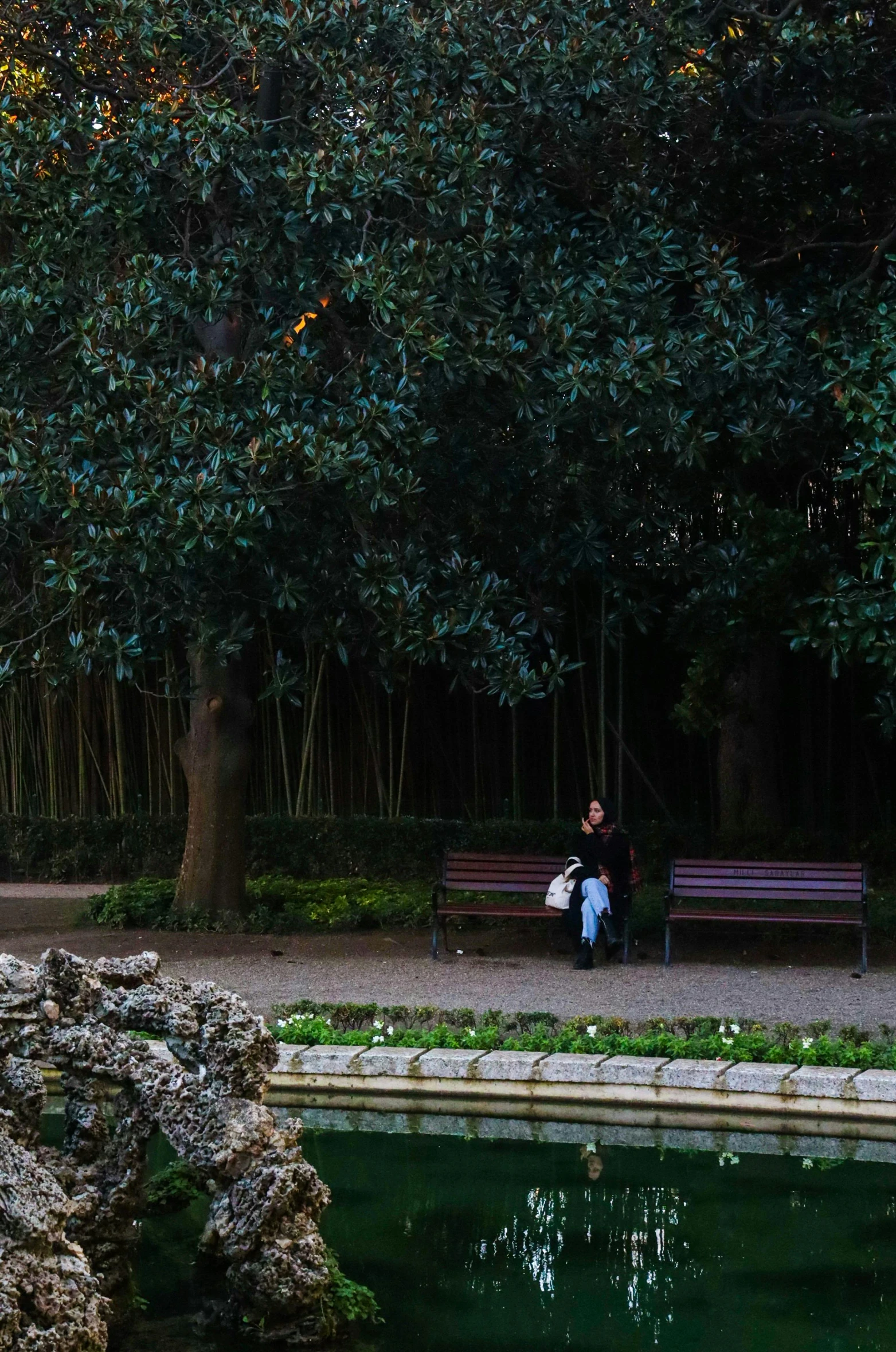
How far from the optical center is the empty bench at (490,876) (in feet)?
35.0

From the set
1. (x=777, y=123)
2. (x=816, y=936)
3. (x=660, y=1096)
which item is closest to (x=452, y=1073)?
(x=660, y=1096)

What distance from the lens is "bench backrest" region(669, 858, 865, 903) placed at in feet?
32.2

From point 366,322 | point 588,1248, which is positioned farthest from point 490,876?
point 588,1248

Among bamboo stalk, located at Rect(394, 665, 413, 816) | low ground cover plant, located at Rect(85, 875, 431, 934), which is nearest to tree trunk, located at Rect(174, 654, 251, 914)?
low ground cover plant, located at Rect(85, 875, 431, 934)

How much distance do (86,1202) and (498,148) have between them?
7371 millimetres

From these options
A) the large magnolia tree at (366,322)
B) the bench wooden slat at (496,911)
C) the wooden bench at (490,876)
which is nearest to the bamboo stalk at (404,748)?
the large magnolia tree at (366,322)

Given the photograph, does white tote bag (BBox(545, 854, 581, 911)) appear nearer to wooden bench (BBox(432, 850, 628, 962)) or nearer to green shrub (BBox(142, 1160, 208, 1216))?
wooden bench (BBox(432, 850, 628, 962))

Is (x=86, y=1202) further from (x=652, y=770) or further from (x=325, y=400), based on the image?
(x=652, y=770)

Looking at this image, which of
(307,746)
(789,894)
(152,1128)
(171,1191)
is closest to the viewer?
(152,1128)

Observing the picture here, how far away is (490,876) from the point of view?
35.3 feet

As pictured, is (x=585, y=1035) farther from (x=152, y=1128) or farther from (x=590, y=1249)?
(x=152, y=1128)

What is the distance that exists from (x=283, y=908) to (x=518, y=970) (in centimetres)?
Result: 306

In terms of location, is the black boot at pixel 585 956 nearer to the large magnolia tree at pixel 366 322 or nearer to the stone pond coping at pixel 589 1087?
the large magnolia tree at pixel 366 322

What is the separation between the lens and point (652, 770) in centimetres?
Result: 1434
